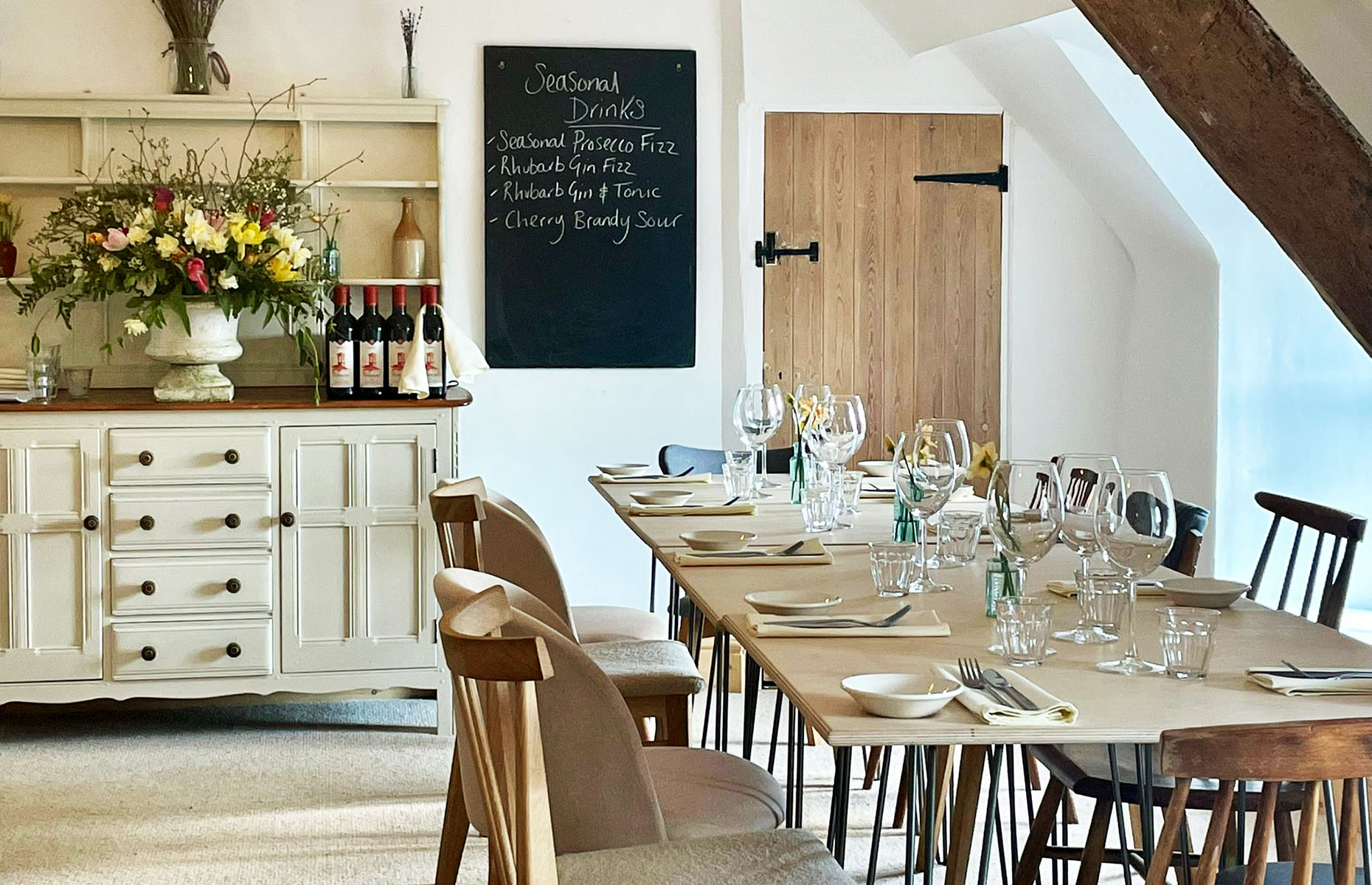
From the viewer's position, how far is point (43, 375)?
4.21 meters

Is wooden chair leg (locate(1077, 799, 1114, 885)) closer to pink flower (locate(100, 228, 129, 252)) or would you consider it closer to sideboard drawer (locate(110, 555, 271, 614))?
sideboard drawer (locate(110, 555, 271, 614))

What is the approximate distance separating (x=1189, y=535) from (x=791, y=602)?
1067 millimetres

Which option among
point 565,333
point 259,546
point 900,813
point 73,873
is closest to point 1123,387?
point 565,333

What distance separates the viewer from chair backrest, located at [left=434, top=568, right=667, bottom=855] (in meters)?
1.86

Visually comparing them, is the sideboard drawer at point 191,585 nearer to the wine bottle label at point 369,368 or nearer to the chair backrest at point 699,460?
the wine bottle label at point 369,368

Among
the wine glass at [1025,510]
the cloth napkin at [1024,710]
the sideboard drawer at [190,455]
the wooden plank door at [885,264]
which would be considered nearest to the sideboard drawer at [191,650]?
the sideboard drawer at [190,455]

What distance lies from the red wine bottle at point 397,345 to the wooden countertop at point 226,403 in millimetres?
97

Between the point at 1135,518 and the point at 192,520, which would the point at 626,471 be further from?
→ the point at 1135,518

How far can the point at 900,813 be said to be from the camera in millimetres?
3500

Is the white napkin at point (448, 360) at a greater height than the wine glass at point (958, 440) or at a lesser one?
greater

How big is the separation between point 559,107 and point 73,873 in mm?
2758

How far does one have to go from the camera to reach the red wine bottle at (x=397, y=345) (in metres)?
4.30

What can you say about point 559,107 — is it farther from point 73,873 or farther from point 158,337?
point 73,873

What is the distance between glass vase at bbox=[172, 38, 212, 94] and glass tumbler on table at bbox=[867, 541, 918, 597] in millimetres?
3115
